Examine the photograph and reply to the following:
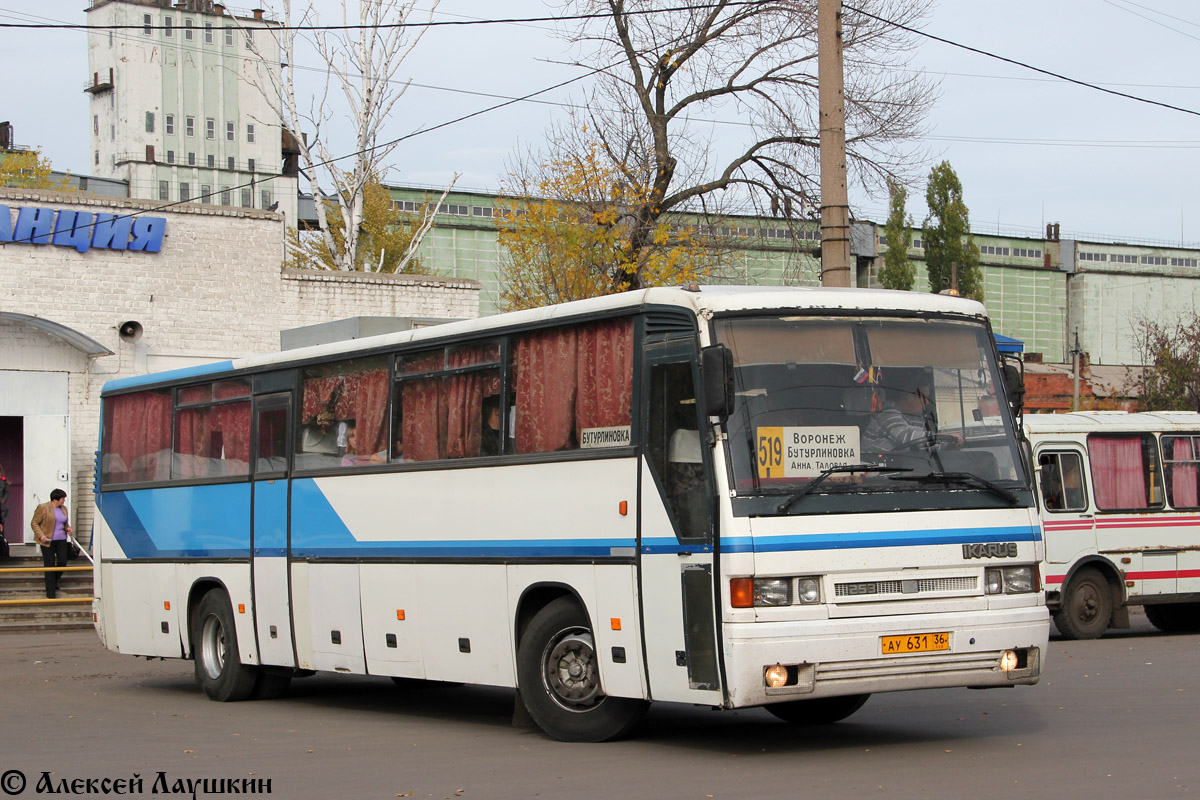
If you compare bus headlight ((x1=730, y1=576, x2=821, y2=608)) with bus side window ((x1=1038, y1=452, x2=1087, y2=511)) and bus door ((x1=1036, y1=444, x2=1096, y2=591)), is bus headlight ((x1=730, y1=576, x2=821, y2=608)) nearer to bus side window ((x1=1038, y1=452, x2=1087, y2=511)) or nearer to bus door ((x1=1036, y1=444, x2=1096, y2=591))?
bus door ((x1=1036, y1=444, x2=1096, y2=591))

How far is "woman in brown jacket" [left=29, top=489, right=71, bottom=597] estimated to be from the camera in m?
24.1

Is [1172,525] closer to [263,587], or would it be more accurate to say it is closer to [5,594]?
[263,587]

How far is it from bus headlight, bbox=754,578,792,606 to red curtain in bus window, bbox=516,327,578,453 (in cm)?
197

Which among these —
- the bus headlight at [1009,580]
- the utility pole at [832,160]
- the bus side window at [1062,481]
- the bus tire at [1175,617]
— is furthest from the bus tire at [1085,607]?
the bus headlight at [1009,580]

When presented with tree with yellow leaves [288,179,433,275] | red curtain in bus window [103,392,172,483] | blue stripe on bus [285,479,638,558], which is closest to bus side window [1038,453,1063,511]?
blue stripe on bus [285,479,638,558]

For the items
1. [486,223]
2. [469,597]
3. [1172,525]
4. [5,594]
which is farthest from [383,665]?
[486,223]

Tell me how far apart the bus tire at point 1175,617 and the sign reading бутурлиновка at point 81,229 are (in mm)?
18519

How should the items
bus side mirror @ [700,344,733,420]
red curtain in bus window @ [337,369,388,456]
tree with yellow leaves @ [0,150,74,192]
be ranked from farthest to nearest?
tree with yellow leaves @ [0,150,74,192] < red curtain in bus window @ [337,369,388,456] < bus side mirror @ [700,344,733,420]

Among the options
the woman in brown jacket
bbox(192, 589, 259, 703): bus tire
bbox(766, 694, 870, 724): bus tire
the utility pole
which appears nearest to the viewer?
bbox(766, 694, 870, 724): bus tire

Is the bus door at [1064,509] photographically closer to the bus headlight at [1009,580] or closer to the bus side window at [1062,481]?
the bus side window at [1062,481]

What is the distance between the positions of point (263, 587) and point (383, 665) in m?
2.08

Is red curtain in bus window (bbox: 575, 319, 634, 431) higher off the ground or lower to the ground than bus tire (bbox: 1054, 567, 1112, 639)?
higher

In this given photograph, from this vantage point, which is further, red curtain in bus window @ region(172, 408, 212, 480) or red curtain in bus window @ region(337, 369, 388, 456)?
red curtain in bus window @ region(172, 408, 212, 480)

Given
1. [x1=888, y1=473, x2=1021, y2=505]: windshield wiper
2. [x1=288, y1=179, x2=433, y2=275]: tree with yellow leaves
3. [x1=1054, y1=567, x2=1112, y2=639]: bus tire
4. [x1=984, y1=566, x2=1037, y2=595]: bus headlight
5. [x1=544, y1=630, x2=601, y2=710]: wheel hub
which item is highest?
[x1=288, y1=179, x2=433, y2=275]: tree with yellow leaves
